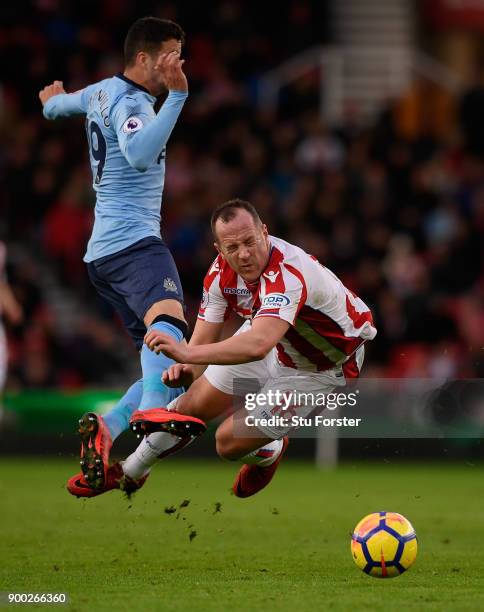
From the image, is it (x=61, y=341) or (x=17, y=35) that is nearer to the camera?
(x=61, y=341)

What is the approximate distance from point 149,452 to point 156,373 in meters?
0.58

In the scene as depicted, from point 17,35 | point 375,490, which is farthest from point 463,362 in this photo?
point 17,35

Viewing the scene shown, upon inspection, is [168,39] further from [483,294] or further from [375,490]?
[483,294]

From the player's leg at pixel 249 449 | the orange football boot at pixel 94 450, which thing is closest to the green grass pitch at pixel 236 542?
the player's leg at pixel 249 449

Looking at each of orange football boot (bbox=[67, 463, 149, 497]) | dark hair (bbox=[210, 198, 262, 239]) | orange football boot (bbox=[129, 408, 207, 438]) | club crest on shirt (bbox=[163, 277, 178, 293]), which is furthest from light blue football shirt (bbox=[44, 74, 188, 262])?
orange football boot (bbox=[67, 463, 149, 497])

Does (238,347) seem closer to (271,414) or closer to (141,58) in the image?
(271,414)

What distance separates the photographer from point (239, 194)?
1595 cm

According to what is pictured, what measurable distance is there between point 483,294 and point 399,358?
5.20ft

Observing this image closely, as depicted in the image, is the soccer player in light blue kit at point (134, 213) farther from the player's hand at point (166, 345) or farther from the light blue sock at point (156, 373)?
the player's hand at point (166, 345)

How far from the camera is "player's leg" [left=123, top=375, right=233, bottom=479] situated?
782 centimetres

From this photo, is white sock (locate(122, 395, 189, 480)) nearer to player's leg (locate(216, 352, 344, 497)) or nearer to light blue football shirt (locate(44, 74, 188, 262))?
player's leg (locate(216, 352, 344, 497))

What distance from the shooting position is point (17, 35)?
16828 mm

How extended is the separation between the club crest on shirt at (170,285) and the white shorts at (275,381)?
2.27 feet

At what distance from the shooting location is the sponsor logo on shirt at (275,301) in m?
7.18
